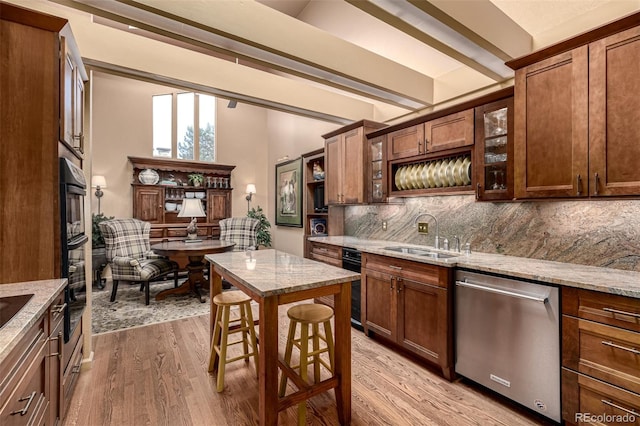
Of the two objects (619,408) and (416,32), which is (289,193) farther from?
(619,408)

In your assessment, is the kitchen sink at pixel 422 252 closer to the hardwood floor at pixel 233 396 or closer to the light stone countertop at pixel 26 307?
the hardwood floor at pixel 233 396

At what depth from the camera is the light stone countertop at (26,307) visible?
0.98 meters

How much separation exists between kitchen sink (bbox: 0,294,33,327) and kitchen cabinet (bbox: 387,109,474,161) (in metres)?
3.05

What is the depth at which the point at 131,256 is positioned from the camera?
4605 millimetres

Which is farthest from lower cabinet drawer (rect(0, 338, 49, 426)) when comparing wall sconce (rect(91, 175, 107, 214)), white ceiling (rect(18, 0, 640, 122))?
wall sconce (rect(91, 175, 107, 214))

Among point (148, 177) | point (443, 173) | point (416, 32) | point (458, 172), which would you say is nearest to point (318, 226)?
point (443, 173)

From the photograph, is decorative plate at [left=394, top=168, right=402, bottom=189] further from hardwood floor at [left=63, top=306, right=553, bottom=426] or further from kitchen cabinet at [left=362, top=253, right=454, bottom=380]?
hardwood floor at [left=63, top=306, right=553, bottom=426]

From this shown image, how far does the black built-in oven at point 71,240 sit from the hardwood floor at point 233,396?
1.95 feet

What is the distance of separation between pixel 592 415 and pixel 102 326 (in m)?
4.42

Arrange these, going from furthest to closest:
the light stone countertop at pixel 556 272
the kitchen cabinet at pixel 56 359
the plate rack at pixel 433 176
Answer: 1. the plate rack at pixel 433 176
2. the light stone countertop at pixel 556 272
3. the kitchen cabinet at pixel 56 359

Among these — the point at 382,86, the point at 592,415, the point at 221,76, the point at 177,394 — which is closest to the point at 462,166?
the point at 382,86

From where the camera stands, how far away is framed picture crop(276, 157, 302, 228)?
574 centimetres

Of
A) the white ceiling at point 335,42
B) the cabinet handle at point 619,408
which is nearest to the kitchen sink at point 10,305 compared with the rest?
the white ceiling at point 335,42

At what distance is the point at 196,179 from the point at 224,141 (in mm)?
1231
